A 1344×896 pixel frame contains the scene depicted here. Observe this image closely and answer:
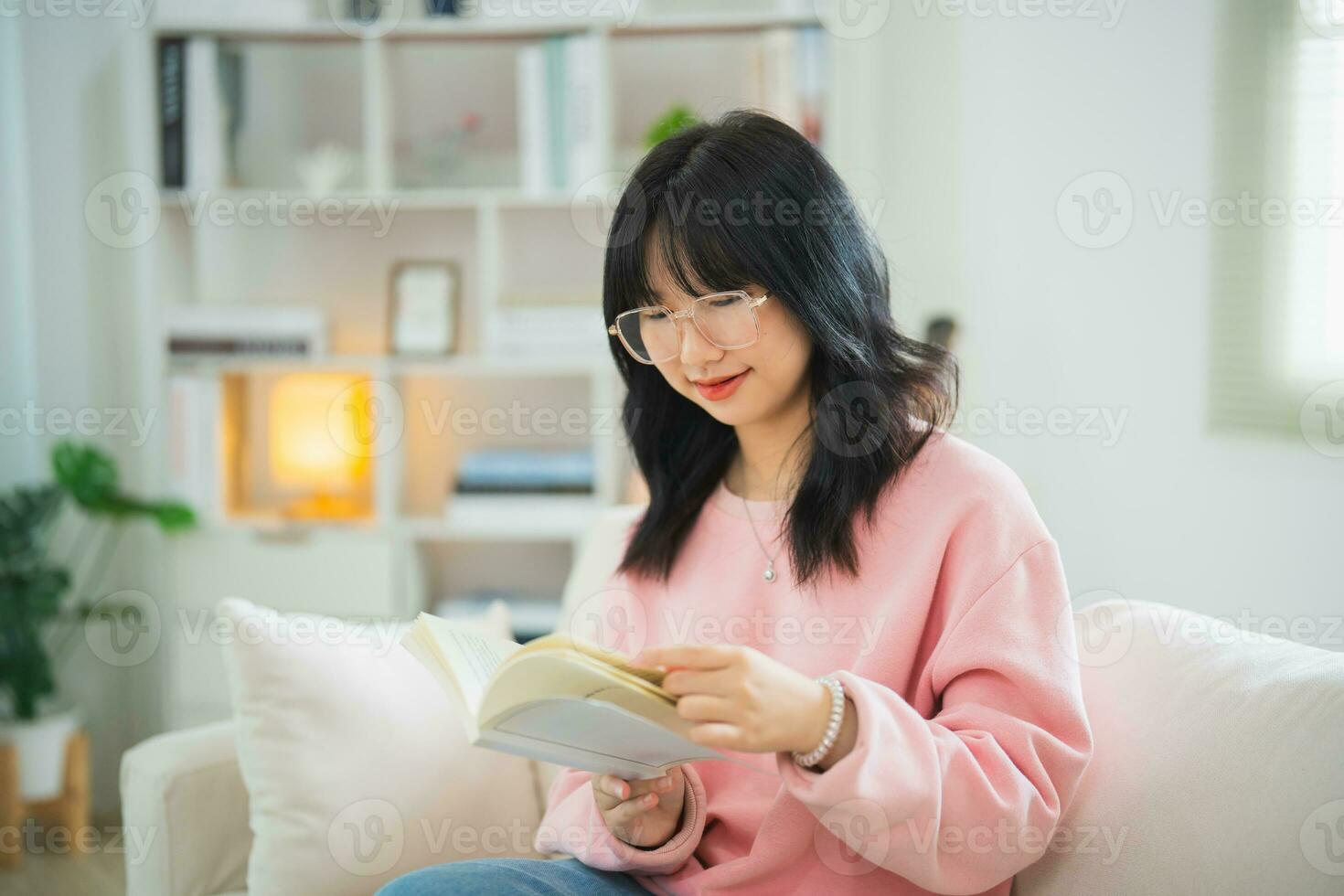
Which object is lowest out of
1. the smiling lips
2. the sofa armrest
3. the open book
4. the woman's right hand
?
the sofa armrest

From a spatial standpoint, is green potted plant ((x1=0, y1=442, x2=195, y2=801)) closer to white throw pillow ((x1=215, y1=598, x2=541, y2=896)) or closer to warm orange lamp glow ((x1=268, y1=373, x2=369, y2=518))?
warm orange lamp glow ((x1=268, y1=373, x2=369, y2=518))

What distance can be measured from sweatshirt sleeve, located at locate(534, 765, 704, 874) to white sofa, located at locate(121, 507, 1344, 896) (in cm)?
33

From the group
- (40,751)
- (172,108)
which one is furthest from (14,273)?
(40,751)

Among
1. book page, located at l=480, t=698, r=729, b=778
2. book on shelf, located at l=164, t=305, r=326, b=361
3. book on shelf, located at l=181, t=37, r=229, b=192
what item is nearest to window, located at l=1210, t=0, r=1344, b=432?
book page, located at l=480, t=698, r=729, b=778

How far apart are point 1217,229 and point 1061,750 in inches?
46.1

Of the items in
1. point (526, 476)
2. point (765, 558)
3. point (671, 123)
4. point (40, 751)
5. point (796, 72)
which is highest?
point (796, 72)

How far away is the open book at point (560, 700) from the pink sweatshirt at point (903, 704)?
131mm

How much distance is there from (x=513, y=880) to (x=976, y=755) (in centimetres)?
46

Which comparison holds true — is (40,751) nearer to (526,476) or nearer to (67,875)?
(67,875)

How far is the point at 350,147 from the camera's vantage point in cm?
305

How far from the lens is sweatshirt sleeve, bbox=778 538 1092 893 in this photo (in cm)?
91

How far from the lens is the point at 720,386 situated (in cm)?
118

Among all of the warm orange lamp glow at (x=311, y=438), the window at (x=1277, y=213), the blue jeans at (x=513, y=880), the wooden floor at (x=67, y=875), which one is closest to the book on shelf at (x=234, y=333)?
the warm orange lamp glow at (x=311, y=438)

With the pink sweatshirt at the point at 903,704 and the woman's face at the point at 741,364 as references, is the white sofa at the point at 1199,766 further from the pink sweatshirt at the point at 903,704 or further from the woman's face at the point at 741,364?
the woman's face at the point at 741,364
